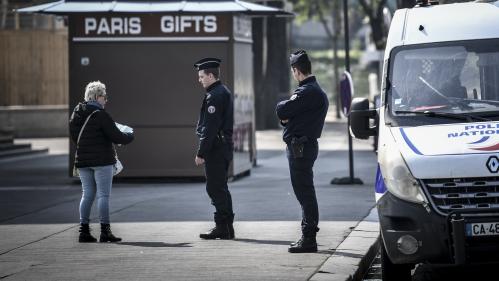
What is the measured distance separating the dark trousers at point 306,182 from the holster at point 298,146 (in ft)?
0.19

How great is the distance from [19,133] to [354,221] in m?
23.4

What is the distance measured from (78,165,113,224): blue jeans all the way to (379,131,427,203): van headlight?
3.62 meters

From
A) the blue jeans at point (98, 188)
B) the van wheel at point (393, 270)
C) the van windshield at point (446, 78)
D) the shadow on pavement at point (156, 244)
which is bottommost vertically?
the shadow on pavement at point (156, 244)

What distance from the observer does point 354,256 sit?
10.0 metres

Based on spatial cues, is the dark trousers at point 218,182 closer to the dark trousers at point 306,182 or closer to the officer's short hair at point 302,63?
the dark trousers at point 306,182

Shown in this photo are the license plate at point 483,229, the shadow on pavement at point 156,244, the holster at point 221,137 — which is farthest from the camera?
the holster at point 221,137

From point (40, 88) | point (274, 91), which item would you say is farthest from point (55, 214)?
point (274, 91)

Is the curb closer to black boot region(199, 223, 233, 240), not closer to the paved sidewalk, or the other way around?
the paved sidewalk

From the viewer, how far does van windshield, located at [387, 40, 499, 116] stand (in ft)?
30.7

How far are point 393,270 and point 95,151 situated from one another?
3622mm

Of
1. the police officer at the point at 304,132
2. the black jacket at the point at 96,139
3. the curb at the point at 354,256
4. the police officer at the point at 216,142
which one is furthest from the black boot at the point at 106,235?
the curb at the point at 354,256

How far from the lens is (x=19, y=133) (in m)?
34.7

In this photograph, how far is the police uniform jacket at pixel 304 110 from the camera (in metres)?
10.4

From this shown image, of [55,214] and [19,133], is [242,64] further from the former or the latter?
[19,133]
